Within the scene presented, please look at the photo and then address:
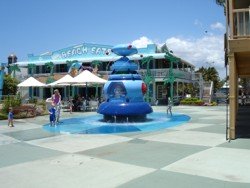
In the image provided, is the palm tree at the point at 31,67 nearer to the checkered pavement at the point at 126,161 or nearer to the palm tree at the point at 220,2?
the palm tree at the point at 220,2

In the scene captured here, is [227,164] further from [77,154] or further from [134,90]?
[134,90]

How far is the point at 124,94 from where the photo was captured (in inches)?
717

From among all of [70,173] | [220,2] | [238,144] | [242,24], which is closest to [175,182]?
[70,173]

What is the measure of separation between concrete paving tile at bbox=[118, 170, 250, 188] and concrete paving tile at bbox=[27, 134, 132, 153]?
365 centimetres

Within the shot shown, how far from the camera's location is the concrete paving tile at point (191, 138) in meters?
11.1

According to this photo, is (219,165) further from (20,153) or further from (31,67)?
(31,67)

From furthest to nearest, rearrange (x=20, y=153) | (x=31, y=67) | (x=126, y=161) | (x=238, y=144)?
1. (x=31, y=67)
2. (x=238, y=144)
3. (x=20, y=153)
4. (x=126, y=161)

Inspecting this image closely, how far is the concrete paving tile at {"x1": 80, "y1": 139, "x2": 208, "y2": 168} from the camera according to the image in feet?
27.8

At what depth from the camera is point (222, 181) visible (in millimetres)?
6672

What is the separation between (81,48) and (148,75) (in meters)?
10.4

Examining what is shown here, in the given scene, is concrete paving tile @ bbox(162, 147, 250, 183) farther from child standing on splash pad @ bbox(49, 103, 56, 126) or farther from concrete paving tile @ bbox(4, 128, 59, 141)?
child standing on splash pad @ bbox(49, 103, 56, 126)

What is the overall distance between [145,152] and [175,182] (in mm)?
2937

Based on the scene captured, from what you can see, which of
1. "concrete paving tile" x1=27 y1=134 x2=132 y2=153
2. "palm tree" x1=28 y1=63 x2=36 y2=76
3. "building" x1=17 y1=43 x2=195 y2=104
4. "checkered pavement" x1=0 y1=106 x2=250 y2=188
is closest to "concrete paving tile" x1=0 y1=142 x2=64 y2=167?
"checkered pavement" x1=0 y1=106 x2=250 y2=188

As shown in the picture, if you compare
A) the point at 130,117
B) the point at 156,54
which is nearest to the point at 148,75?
the point at 156,54
